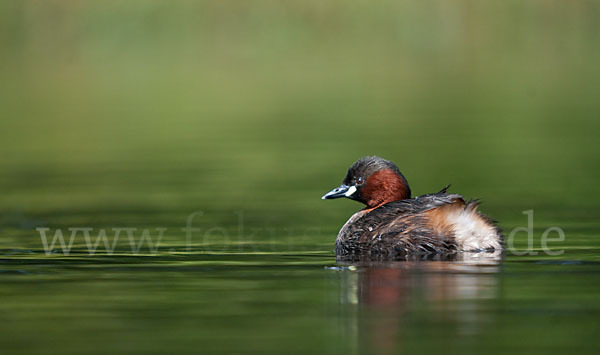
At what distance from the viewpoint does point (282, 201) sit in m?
12.4

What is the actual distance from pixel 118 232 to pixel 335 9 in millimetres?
39361

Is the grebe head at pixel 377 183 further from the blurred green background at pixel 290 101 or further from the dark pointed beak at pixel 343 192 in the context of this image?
the blurred green background at pixel 290 101

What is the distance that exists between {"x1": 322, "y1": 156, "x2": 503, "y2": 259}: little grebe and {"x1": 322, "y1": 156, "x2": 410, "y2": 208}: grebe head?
160mm

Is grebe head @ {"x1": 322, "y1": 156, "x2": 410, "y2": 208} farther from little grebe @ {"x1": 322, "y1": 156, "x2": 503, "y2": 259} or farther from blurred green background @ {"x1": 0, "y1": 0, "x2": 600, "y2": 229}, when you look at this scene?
blurred green background @ {"x1": 0, "y1": 0, "x2": 600, "y2": 229}

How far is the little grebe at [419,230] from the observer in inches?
344

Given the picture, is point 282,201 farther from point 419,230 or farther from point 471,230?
point 471,230

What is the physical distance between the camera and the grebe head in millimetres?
9648

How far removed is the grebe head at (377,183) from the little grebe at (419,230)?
16 centimetres

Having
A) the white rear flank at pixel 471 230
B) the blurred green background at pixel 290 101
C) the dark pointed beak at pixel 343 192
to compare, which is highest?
the blurred green background at pixel 290 101

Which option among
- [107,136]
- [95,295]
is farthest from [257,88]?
[95,295]

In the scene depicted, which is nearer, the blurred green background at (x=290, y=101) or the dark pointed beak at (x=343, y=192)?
the dark pointed beak at (x=343, y=192)

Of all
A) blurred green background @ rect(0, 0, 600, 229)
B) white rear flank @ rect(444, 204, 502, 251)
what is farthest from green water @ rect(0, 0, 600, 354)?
white rear flank @ rect(444, 204, 502, 251)

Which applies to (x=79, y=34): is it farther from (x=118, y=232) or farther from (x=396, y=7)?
(x=118, y=232)

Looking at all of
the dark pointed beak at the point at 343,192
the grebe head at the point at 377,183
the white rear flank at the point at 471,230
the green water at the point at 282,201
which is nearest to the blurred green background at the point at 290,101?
the green water at the point at 282,201
